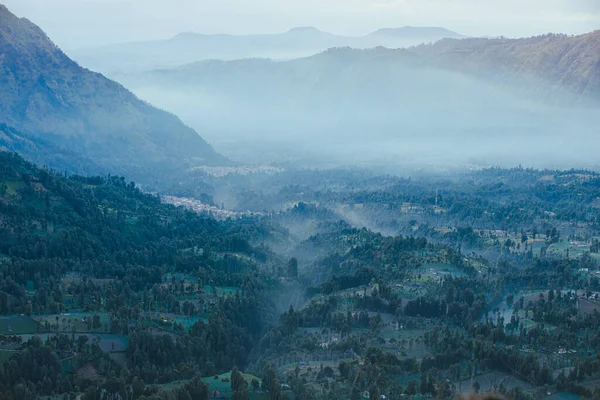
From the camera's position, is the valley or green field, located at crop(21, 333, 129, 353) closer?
the valley

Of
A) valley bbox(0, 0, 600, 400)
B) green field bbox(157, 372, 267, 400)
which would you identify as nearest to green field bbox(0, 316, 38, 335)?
valley bbox(0, 0, 600, 400)

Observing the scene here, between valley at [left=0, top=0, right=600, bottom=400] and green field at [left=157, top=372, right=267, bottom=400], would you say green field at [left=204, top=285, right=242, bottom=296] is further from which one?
green field at [left=157, top=372, right=267, bottom=400]

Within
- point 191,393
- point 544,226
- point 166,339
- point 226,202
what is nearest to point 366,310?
point 166,339

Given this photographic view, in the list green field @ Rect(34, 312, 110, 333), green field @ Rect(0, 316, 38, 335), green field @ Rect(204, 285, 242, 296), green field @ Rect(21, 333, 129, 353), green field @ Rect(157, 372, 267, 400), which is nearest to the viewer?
green field @ Rect(157, 372, 267, 400)

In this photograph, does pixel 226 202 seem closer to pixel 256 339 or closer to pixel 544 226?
pixel 544 226

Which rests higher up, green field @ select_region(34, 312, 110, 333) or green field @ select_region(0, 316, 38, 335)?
green field @ select_region(0, 316, 38, 335)

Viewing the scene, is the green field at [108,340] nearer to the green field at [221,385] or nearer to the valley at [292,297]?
the valley at [292,297]

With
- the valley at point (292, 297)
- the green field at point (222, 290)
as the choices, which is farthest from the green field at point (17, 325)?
the green field at point (222, 290)

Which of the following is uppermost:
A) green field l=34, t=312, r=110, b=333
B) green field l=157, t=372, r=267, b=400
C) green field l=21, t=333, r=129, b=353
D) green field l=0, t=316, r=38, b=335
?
green field l=0, t=316, r=38, b=335
